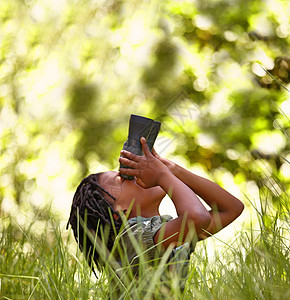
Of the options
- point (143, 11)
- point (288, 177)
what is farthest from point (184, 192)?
point (143, 11)

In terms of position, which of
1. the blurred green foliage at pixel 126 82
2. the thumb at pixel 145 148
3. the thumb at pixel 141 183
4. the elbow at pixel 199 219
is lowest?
the blurred green foliage at pixel 126 82

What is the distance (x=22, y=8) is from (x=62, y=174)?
1.15 m

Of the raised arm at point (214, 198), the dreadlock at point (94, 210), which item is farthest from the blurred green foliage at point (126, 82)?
the dreadlock at point (94, 210)

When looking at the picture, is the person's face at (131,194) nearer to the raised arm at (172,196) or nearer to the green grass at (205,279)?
the raised arm at (172,196)

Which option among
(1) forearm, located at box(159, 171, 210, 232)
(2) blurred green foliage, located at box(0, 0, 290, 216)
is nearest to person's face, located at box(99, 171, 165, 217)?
(1) forearm, located at box(159, 171, 210, 232)

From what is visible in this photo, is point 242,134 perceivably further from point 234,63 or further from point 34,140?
point 34,140

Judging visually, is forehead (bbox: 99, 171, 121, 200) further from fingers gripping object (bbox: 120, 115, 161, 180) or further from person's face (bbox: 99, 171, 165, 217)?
fingers gripping object (bbox: 120, 115, 161, 180)

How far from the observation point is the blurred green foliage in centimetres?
284

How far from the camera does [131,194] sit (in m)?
1.09

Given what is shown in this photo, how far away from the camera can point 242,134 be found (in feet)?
9.05

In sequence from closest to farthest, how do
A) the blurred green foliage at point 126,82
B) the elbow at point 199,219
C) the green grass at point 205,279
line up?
the green grass at point 205,279 < the elbow at point 199,219 < the blurred green foliage at point 126,82

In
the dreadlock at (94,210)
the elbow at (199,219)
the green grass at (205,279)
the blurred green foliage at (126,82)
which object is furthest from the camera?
the blurred green foliage at (126,82)

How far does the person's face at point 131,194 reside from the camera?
1088 millimetres

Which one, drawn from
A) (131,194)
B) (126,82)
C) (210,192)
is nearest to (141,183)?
(131,194)
